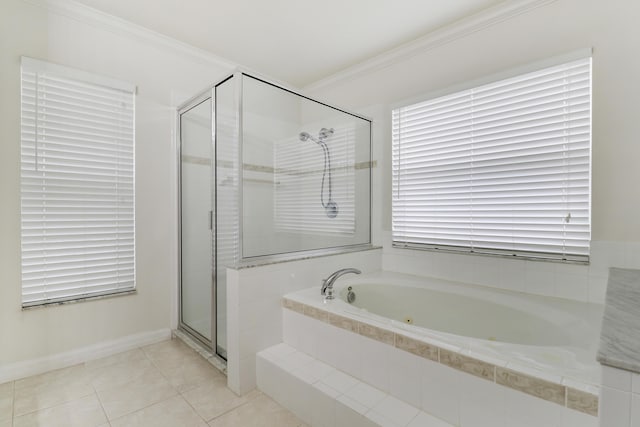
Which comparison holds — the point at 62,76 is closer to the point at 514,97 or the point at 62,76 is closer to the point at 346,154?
the point at 346,154

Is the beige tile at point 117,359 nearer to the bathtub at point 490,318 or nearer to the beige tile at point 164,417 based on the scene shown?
the beige tile at point 164,417

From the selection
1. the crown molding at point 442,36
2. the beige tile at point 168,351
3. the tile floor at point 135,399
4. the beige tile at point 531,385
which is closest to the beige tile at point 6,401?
the tile floor at point 135,399

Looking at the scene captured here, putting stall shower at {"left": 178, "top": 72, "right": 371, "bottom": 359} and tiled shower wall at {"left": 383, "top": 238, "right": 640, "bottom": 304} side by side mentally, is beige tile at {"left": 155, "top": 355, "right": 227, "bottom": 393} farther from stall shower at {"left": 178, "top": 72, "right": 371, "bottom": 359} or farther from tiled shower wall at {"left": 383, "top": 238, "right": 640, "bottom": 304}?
tiled shower wall at {"left": 383, "top": 238, "right": 640, "bottom": 304}

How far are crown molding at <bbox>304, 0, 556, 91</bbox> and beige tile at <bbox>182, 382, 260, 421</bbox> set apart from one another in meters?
2.83

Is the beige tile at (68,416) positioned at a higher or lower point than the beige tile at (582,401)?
lower

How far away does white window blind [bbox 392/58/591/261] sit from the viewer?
1.84 metres

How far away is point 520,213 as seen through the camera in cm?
204

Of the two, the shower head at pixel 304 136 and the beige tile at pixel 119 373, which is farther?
the shower head at pixel 304 136

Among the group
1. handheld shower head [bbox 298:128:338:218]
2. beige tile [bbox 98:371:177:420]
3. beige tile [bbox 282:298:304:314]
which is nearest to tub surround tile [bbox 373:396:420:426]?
beige tile [bbox 282:298:304:314]

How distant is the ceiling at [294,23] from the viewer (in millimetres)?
2096

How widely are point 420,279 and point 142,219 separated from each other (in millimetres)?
2280

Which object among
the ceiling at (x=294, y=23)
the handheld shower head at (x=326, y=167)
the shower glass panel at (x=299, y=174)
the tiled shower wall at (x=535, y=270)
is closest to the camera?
the tiled shower wall at (x=535, y=270)

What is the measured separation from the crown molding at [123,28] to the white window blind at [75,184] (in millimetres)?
381

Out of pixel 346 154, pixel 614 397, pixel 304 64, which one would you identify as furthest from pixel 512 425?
pixel 304 64
